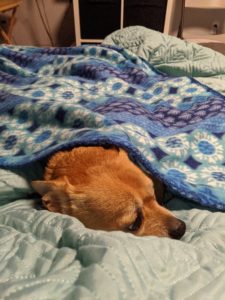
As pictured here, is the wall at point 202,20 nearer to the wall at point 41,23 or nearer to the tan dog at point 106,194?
the wall at point 41,23

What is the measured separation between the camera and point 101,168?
96cm

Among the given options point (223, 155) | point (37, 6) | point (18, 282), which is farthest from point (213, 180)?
point (37, 6)

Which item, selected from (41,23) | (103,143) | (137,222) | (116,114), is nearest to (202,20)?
(41,23)

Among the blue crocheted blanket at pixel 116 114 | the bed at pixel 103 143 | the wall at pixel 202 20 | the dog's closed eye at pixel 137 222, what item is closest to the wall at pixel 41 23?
the wall at pixel 202 20

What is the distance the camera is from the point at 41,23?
3992mm

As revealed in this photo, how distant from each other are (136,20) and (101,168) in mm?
2716

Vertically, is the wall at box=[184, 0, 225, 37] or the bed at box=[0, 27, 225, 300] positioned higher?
the bed at box=[0, 27, 225, 300]

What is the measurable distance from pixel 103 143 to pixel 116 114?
212mm

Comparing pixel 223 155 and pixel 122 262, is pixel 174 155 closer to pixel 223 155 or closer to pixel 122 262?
pixel 223 155

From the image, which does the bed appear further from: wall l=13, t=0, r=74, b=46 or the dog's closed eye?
wall l=13, t=0, r=74, b=46

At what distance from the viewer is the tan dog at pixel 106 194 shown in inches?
36.4

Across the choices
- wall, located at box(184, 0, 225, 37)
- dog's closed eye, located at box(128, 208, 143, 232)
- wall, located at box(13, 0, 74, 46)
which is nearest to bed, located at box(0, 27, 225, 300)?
dog's closed eye, located at box(128, 208, 143, 232)

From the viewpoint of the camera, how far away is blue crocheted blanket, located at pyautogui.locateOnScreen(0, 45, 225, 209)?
1.01 m

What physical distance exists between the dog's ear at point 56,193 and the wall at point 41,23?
338 cm
